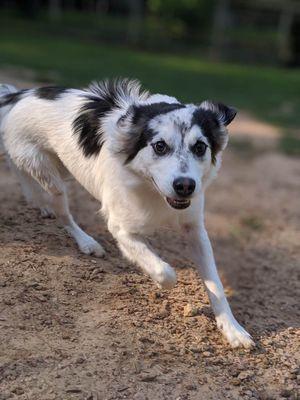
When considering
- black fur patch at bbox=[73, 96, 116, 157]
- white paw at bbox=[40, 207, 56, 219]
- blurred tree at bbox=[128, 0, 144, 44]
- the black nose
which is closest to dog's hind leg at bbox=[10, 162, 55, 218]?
white paw at bbox=[40, 207, 56, 219]

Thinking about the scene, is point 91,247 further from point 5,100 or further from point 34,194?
point 5,100

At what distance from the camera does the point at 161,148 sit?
390cm

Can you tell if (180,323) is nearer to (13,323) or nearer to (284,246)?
(13,323)

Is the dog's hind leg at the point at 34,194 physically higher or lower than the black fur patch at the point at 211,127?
lower

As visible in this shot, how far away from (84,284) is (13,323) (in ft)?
2.45

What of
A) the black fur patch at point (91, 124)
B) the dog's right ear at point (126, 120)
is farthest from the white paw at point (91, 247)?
the dog's right ear at point (126, 120)

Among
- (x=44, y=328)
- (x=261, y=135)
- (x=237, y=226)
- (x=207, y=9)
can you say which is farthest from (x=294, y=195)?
(x=207, y=9)

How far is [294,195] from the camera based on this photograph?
8.41m

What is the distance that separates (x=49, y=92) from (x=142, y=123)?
1358mm

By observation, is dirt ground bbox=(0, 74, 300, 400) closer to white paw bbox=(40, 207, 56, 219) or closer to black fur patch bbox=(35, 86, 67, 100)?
white paw bbox=(40, 207, 56, 219)

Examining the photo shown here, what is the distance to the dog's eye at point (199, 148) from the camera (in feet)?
12.8

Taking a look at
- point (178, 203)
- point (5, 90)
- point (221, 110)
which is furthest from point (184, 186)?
point (5, 90)

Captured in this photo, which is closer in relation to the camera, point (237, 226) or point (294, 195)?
point (237, 226)

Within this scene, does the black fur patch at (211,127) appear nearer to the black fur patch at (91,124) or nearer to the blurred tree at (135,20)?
the black fur patch at (91,124)
